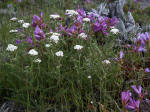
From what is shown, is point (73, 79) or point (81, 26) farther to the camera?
point (81, 26)

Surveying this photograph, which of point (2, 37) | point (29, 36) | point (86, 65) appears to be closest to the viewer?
point (86, 65)

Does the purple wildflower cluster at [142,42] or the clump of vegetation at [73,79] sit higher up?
the purple wildflower cluster at [142,42]

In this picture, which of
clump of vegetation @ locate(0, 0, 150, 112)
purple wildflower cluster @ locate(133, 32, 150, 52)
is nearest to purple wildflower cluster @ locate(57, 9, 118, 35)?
clump of vegetation @ locate(0, 0, 150, 112)

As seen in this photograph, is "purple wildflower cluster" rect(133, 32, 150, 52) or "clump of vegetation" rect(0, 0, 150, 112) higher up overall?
"purple wildflower cluster" rect(133, 32, 150, 52)

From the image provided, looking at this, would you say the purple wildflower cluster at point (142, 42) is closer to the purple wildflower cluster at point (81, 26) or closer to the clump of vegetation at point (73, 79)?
the clump of vegetation at point (73, 79)

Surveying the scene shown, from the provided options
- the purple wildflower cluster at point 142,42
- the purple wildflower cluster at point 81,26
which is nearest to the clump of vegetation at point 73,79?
the purple wildflower cluster at point 142,42

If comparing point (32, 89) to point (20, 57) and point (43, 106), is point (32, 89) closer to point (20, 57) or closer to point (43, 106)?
point (43, 106)

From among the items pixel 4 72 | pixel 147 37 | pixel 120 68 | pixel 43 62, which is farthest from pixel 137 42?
pixel 4 72

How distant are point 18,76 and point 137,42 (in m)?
1.17

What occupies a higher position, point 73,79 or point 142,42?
point 142,42

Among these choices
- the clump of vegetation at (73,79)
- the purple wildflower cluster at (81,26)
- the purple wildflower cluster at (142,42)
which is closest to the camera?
the clump of vegetation at (73,79)

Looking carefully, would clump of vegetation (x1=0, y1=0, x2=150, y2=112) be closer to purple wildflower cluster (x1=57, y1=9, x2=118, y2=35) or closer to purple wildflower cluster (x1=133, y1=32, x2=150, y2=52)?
purple wildflower cluster (x1=133, y1=32, x2=150, y2=52)

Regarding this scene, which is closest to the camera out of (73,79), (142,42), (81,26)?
(73,79)

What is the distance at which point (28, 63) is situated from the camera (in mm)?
2477
